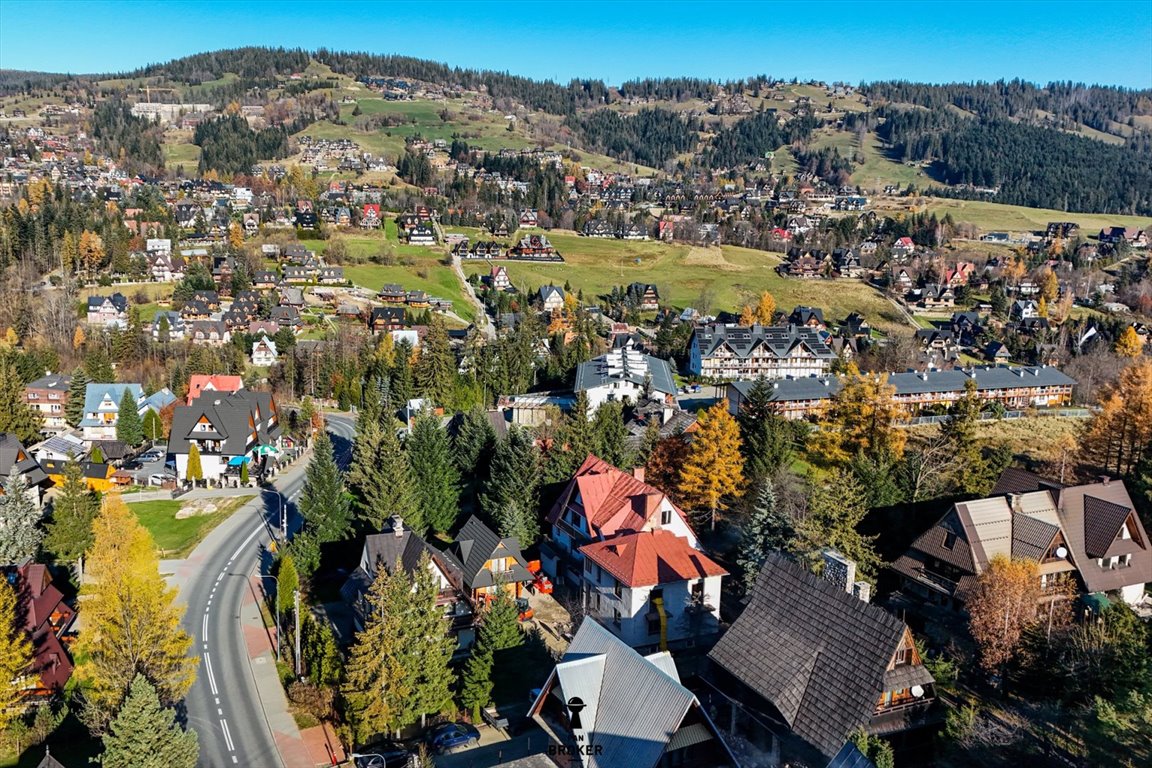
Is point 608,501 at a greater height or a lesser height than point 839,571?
lesser

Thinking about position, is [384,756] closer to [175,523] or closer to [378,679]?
[378,679]

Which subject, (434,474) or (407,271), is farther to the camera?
(407,271)

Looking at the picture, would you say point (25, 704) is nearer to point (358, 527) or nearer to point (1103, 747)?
point (358, 527)

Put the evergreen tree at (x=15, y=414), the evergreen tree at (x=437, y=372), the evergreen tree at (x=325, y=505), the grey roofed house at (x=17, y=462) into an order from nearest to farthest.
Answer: the evergreen tree at (x=325, y=505) → the grey roofed house at (x=17, y=462) → the evergreen tree at (x=15, y=414) → the evergreen tree at (x=437, y=372)

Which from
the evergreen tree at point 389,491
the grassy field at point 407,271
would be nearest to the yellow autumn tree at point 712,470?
the evergreen tree at point 389,491

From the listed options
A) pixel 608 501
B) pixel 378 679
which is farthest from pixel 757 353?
pixel 378 679

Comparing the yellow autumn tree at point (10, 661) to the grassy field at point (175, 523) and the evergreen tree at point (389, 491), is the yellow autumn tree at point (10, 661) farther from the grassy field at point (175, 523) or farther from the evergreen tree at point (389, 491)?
the evergreen tree at point (389, 491)
